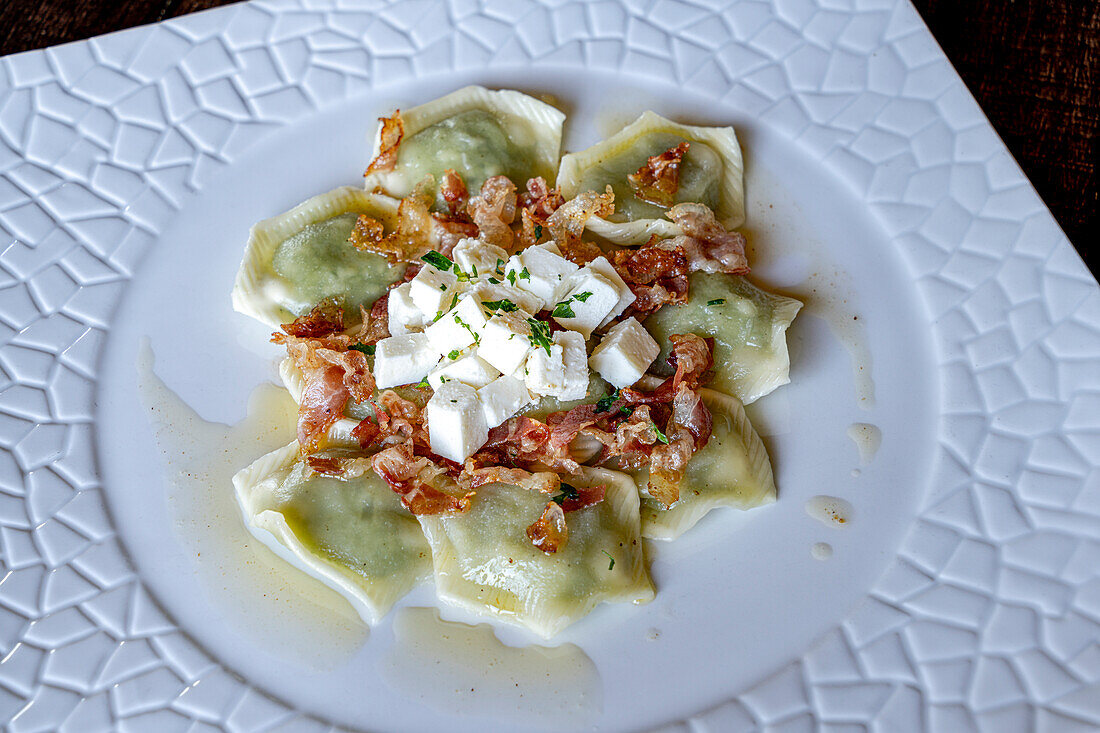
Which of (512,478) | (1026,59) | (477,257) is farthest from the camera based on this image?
(1026,59)

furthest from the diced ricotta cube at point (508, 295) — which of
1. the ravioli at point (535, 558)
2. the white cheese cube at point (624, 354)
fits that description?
the ravioli at point (535, 558)

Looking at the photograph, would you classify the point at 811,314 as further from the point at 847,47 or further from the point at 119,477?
the point at 119,477

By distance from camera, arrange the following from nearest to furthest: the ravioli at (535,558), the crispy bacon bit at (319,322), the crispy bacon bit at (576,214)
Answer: the ravioli at (535,558) → the crispy bacon bit at (319,322) → the crispy bacon bit at (576,214)

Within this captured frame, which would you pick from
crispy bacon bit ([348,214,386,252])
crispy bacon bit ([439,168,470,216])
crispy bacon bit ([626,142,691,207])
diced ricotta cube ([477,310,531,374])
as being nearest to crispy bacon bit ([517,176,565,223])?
crispy bacon bit ([439,168,470,216])

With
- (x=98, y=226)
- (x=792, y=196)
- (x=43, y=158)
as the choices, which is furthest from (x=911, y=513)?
(x=43, y=158)

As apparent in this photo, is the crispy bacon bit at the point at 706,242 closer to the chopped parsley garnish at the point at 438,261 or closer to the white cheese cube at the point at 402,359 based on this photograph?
the chopped parsley garnish at the point at 438,261

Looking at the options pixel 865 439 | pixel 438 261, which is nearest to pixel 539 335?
pixel 438 261

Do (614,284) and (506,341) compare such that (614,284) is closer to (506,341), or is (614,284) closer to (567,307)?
(567,307)
